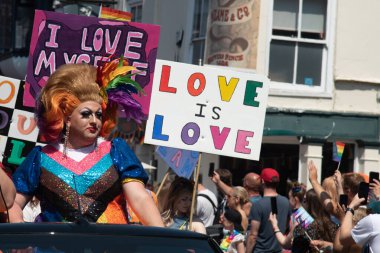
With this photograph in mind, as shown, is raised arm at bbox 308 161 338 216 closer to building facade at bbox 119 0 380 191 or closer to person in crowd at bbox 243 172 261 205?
person in crowd at bbox 243 172 261 205

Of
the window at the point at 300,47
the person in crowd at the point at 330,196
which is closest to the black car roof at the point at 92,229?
the person in crowd at the point at 330,196

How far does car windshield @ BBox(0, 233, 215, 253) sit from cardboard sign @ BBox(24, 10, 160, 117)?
13.2ft

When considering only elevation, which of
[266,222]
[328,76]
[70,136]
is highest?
[328,76]

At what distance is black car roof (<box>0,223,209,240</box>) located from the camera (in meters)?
5.06

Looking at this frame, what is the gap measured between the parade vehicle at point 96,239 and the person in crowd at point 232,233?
626 cm

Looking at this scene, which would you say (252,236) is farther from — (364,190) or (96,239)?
(96,239)

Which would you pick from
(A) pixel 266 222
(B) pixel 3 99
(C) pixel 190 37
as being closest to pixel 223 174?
(A) pixel 266 222

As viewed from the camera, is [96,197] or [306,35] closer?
[96,197]

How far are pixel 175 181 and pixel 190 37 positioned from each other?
8.76m

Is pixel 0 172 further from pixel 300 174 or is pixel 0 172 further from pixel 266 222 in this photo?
pixel 300 174

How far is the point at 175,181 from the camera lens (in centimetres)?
1077

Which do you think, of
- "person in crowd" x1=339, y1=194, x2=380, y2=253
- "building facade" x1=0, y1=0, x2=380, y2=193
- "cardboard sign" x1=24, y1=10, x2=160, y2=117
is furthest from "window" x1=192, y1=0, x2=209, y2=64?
"person in crowd" x1=339, y1=194, x2=380, y2=253

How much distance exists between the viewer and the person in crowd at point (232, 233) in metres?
11.6

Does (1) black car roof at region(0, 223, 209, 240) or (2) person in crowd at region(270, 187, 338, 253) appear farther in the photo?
(2) person in crowd at region(270, 187, 338, 253)
